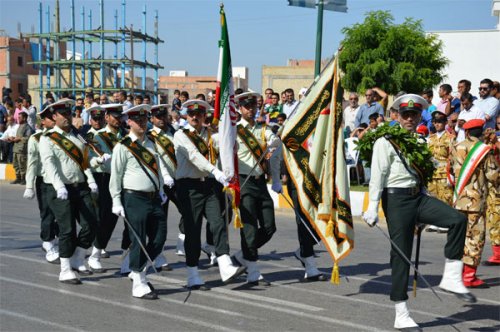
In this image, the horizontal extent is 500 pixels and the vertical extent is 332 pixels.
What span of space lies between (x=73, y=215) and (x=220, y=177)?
2.09m

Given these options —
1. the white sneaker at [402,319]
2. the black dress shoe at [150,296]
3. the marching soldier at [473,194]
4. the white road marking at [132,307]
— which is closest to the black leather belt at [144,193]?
the black dress shoe at [150,296]

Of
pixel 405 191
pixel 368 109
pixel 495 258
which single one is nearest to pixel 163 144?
pixel 405 191

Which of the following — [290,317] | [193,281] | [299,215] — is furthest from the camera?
[299,215]

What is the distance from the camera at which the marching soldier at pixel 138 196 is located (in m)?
7.96

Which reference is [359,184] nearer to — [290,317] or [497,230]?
[497,230]

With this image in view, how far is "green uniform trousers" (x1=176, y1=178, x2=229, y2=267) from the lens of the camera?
27.7 ft

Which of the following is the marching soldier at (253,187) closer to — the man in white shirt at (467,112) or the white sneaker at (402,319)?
the white sneaker at (402,319)

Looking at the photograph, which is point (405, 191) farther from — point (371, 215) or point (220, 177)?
point (220, 177)

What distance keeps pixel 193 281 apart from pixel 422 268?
3.22 meters

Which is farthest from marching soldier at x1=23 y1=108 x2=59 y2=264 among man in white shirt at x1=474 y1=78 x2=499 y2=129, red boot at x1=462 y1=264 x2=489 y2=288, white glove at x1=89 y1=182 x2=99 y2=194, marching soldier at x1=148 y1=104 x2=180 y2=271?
man in white shirt at x1=474 y1=78 x2=499 y2=129

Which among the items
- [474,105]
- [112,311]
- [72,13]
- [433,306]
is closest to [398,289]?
[433,306]

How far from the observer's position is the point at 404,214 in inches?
268

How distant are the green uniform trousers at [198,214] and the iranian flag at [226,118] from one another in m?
0.24

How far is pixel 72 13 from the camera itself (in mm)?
47125
